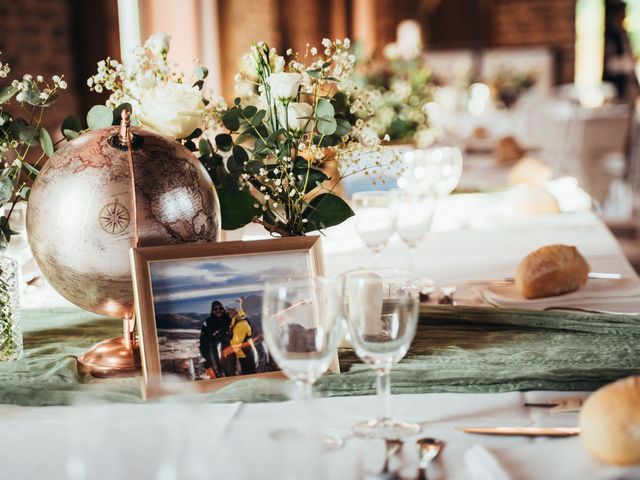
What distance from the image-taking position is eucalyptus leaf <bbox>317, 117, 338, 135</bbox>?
1.31 meters

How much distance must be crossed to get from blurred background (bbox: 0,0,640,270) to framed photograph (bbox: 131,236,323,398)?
38cm

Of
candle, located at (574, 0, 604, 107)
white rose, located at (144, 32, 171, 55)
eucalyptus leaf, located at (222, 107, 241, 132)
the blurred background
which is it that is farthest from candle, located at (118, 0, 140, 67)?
candle, located at (574, 0, 604, 107)

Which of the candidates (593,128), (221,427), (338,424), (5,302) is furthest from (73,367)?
(593,128)

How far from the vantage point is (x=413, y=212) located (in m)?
1.73

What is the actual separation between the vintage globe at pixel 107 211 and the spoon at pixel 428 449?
1.63 ft

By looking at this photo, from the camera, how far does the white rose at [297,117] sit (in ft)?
4.29

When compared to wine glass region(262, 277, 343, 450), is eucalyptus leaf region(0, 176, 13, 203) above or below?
above

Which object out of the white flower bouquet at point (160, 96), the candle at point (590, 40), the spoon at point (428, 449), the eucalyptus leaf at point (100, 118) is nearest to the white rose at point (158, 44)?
the white flower bouquet at point (160, 96)

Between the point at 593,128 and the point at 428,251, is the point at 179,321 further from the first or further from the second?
the point at 593,128

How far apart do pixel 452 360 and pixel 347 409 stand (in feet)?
0.79

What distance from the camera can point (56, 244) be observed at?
46.1 inches

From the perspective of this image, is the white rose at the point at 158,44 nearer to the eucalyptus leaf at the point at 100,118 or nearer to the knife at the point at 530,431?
the eucalyptus leaf at the point at 100,118

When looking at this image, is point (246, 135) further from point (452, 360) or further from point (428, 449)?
point (428, 449)

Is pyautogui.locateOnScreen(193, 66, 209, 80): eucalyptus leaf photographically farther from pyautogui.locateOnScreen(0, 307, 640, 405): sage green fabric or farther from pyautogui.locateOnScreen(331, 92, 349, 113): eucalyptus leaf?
pyautogui.locateOnScreen(0, 307, 640, 405): sage green fabric
